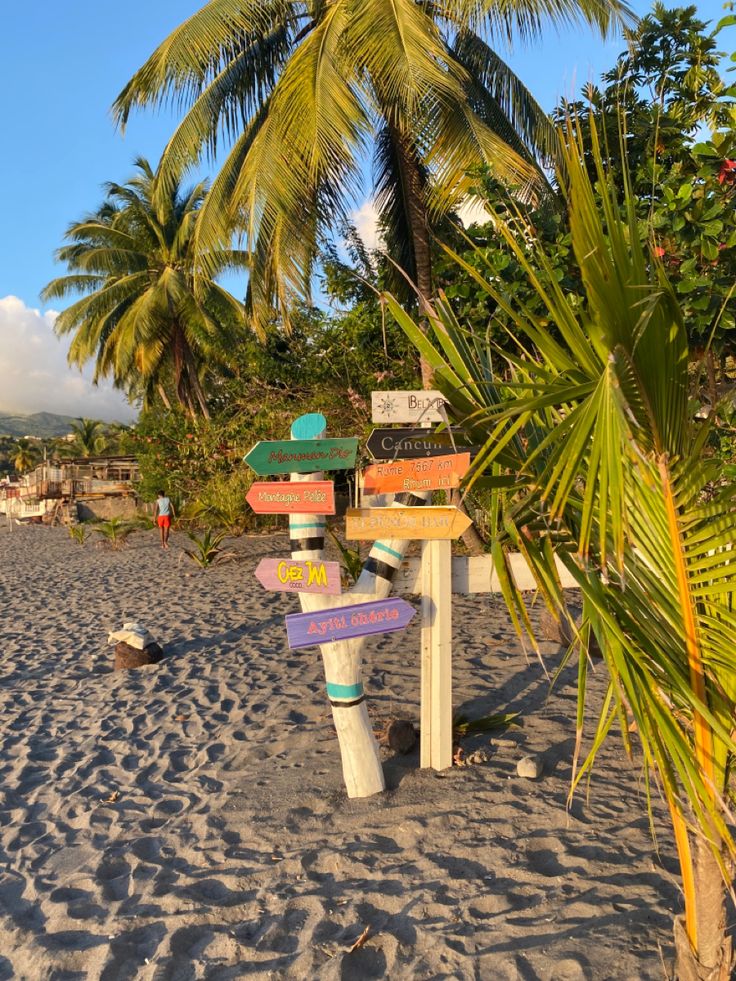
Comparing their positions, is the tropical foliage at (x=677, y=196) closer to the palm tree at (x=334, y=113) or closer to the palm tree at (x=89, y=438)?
the palm tree at (x=334, y=113)

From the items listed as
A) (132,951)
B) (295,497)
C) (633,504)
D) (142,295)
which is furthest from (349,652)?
(142,295)

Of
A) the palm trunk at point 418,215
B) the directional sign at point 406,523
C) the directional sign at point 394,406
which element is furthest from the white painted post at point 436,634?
the palm trunk at point 418,215

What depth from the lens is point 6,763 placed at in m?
4.13

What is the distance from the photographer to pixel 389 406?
3463mm

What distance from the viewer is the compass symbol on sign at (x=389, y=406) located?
3459mm

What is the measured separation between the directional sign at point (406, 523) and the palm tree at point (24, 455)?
5761 centimetres

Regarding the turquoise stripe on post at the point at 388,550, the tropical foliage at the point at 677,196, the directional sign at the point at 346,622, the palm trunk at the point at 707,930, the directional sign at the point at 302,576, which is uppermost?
the tropical foliage at the point at 677,196

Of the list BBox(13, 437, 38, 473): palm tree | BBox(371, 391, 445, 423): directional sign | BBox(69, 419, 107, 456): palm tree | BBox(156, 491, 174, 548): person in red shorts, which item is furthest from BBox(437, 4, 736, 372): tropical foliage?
BBox(13, 437, 38, 473): palm tree

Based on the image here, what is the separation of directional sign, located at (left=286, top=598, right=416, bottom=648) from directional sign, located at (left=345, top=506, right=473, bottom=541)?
1.04 feet

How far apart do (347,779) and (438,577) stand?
106 cm

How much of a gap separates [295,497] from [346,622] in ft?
2.01

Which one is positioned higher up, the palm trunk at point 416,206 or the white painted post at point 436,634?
the palm trunk at point 416,206

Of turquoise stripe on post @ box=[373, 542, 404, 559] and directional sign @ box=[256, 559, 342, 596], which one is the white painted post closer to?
turquoise stripe on post @ box=[373, 542, 404, 559]

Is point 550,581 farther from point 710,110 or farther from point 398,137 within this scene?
point 398,137
